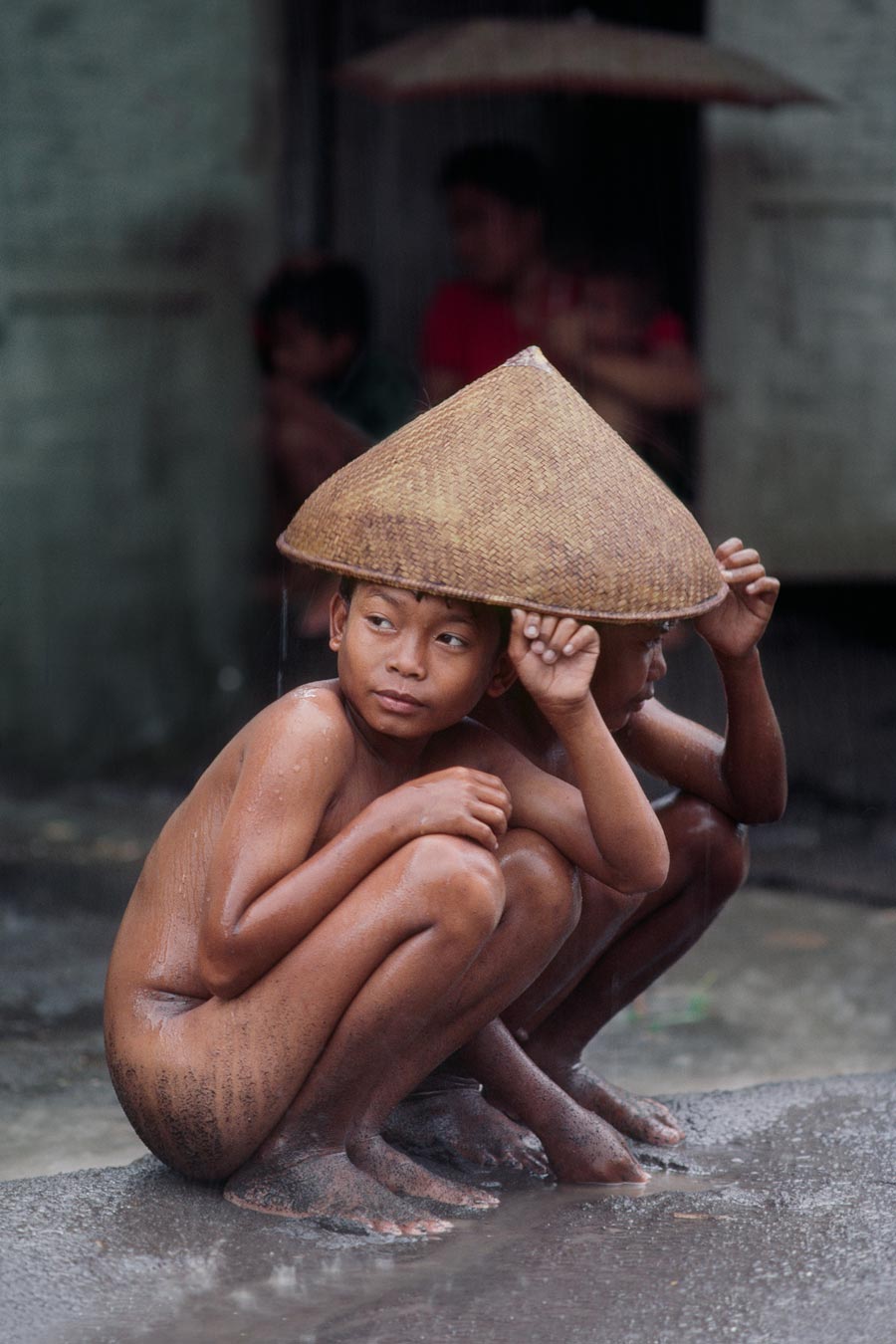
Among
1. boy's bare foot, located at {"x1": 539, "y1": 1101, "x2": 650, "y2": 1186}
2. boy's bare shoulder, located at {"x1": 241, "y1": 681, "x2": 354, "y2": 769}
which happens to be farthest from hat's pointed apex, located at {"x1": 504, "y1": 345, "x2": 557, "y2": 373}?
boy's bare foot, located at {"x1": 539, "y1": 1101, "x2": 650, "y2": 1186}

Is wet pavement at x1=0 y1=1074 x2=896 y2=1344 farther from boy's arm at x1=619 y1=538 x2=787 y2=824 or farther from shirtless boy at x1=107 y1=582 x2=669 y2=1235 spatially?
boy's arm at x1=619 y1=538 x2=787 y2=824

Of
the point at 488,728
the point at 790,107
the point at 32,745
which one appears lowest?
the point at 32,745

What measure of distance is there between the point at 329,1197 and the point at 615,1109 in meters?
0.70

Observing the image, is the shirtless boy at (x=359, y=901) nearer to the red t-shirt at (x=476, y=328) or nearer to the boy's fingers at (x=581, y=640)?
the boy's fingers at (x=581, y=640)

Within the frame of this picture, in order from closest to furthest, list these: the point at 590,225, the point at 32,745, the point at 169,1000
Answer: the point at 169,1000 → the point at 32,745 → the point at 590,225

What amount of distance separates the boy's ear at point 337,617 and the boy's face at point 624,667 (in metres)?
0.42

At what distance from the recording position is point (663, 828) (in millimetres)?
3359

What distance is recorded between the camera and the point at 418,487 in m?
2.77

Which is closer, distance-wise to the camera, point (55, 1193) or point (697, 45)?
point (55, 1193)

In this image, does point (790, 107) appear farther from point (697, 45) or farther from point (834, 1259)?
point (834, 1259)

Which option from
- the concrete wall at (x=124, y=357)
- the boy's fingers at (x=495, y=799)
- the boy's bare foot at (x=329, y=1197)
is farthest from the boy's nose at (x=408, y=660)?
the concrete wall at (x=124, y=357)

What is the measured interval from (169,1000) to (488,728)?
0.69 metres

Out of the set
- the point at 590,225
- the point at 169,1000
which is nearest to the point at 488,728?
the point at 169,1000

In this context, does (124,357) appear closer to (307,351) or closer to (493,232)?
(307,351)
